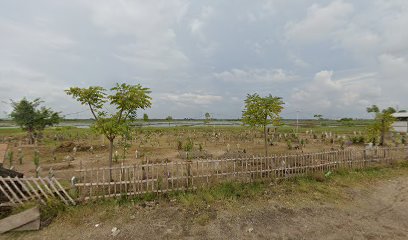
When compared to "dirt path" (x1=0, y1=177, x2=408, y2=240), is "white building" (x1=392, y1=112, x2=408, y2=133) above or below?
above

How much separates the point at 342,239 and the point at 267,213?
1992 millimetres

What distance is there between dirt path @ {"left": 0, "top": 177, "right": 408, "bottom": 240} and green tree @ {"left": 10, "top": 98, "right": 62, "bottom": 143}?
22.3 meters

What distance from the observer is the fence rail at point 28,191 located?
6.56 meters

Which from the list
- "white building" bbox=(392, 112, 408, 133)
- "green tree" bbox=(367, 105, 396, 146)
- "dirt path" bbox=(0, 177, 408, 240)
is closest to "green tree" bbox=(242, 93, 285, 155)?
"dirt path" bbox=(0, 177, 408, 240)

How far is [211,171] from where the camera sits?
9.08 metres

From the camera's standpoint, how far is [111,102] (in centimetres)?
842

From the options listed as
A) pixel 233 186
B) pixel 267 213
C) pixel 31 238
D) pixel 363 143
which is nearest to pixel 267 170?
pixel 233 186

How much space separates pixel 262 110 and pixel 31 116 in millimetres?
23915

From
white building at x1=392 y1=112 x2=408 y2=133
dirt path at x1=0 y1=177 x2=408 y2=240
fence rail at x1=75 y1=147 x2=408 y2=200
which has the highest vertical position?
white building at x1=392 y1=112 x2=408 y2=133

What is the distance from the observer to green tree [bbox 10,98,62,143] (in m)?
23.2

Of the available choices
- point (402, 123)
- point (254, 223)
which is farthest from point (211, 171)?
point (402, 123)

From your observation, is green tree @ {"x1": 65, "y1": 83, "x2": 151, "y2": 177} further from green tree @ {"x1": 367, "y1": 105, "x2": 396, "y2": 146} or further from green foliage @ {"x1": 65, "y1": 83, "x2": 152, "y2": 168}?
green tree @ {"x1": 367, "y1": 105, "x2": 396, "y2": 146}

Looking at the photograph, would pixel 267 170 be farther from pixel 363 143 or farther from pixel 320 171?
pixel 363 143

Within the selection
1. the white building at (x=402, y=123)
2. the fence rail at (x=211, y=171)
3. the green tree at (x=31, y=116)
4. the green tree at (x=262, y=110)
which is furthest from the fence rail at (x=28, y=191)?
the white building at (x=402, y=123)
